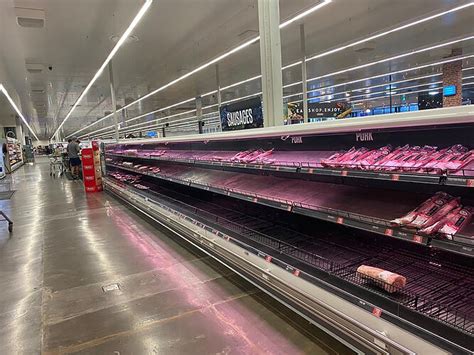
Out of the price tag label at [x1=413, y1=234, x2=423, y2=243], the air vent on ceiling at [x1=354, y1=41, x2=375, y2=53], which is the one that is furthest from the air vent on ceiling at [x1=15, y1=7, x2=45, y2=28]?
the air vent on ceiling at [x1=354, y1=41, x2=375, y2=53]

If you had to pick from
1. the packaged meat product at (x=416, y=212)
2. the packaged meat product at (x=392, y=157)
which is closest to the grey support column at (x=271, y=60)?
the packaged meat product at (x=392, y=157)

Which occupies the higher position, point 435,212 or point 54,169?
point 435,212

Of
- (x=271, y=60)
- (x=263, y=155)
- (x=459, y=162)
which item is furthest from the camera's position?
(x=263, y=155)

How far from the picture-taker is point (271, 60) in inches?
136

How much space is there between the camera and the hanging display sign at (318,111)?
9612 mm

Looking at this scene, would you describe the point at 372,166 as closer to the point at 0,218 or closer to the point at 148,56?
the point at 0,218

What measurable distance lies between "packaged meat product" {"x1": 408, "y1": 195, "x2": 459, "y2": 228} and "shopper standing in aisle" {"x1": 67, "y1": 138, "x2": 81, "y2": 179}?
14.4m

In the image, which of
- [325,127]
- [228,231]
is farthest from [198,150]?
[325,127]

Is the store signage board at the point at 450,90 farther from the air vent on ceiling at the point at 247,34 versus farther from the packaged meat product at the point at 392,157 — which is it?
the packaged meat product at the point at 392,157

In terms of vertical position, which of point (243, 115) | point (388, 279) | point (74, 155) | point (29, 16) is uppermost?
point (29, 16)

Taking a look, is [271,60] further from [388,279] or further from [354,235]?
[388,279]

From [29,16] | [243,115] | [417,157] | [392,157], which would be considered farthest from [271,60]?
[29,16]

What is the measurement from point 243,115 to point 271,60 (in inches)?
33.2

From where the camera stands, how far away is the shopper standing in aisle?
13897 millimetres
